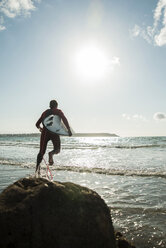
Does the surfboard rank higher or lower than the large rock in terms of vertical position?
higher

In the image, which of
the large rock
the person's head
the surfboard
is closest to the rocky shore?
the large rock

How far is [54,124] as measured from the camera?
5.63 m

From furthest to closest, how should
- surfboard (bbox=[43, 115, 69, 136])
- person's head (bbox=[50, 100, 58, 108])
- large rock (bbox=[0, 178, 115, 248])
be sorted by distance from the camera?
person's head (bbox=[50, 100, 58, 108]), surfboard (bbox=[43, 115, 69, 136]), large rock (bbox=[0, 178, 115, 248])

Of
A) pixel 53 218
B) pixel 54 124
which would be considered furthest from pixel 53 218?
pixel 54 124

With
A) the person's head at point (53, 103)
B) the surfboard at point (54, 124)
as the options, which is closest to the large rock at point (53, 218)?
the surfboard at point (54, 124)

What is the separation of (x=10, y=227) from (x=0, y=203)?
369mm

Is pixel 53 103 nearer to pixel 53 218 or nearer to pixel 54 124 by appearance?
pixel 54 124

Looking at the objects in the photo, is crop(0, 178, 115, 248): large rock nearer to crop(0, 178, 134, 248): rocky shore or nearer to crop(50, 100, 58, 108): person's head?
crop(0, 178, 134, 248): rocky shore

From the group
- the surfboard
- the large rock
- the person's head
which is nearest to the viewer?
Result: the large rock

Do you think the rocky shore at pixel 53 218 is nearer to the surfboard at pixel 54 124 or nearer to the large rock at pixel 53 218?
the large rock at pixel 53 218

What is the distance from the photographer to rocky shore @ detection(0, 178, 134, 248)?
235 centimetres

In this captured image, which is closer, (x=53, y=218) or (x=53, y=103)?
(x=53, y=218)

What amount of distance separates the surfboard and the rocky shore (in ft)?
9.01

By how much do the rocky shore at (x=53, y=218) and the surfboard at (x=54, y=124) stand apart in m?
2.75
